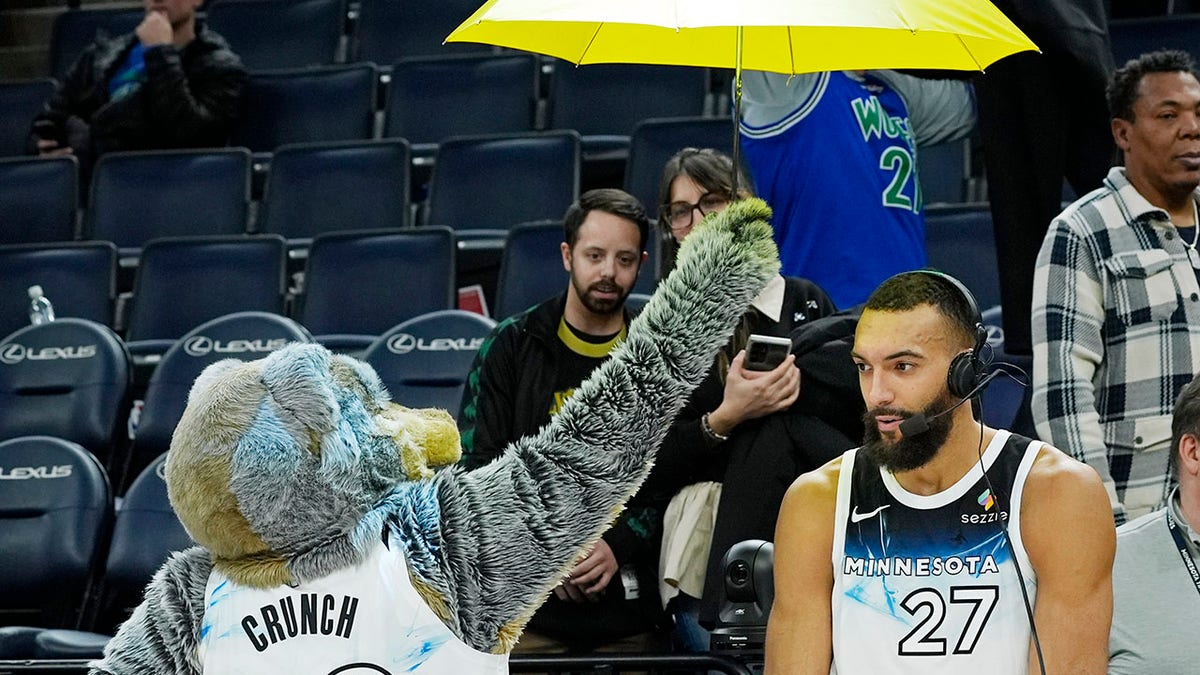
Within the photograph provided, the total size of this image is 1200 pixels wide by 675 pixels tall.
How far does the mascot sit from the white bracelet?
116cm

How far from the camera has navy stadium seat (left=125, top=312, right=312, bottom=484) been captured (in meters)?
5.33

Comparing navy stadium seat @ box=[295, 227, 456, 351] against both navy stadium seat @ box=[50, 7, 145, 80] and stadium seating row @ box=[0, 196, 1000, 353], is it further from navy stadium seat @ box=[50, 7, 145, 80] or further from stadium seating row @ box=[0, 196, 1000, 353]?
navy stadium seat @ box=[50, 7, 145, 80]

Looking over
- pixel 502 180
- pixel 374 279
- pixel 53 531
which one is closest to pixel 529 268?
pixel 374 279

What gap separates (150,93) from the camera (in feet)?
24.3

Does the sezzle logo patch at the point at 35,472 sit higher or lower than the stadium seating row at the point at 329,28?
lower

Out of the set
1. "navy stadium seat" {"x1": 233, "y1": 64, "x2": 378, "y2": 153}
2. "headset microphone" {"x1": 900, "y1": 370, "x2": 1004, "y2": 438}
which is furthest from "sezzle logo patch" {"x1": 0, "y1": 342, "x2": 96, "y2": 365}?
"headset microphone" {"x1": 900, "y1": 370, "x2": 1004, "y2": 438}

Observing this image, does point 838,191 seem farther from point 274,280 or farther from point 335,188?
point 335,188

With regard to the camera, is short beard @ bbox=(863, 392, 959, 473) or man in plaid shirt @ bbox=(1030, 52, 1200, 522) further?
man in plaid shirt @ bbox=(1030, 52, 1200, 522)

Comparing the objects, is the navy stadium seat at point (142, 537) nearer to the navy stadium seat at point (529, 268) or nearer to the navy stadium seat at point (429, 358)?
the navy stadium seat at point (429, 358)

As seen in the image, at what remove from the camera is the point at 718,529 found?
3525mm

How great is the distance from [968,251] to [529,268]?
151 cm

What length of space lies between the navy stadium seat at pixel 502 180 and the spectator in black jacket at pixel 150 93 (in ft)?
4.49

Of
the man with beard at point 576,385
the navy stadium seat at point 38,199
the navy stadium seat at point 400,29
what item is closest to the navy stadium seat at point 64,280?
the navy stadium seat at point 38,199

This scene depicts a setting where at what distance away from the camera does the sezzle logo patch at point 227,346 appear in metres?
5.25
